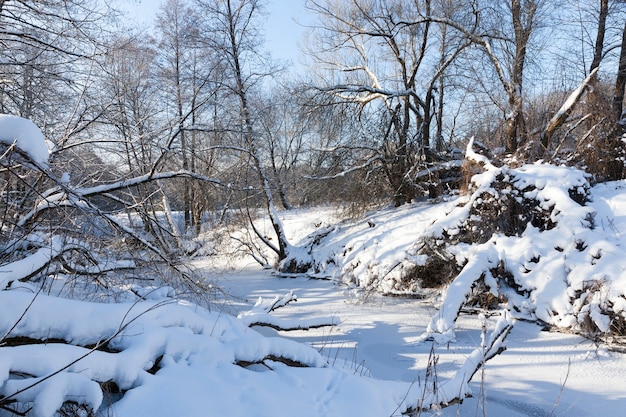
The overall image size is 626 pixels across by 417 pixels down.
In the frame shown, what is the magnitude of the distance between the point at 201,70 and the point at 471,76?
7482 millimetres

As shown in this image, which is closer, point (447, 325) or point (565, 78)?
point (447, 325)

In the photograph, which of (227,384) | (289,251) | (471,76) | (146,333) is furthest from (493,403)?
(471,76)

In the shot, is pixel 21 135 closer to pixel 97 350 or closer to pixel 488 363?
pixel 97 350

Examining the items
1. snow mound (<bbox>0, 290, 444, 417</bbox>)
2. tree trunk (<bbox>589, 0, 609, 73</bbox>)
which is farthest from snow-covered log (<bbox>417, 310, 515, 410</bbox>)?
tree trunk (<bbox>589, 0, 609, 73</bbox>)

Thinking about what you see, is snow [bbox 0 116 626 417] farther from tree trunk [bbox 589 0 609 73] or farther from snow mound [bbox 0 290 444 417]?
tree trunk [bbox 589 0 609 73]

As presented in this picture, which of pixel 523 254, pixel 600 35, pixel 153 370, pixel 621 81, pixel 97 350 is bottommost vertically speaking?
pixel 523 254

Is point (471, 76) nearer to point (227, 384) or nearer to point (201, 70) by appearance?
point (201, 70)

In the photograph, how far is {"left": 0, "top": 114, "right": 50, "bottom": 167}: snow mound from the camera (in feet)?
8.66

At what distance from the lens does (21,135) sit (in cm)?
264

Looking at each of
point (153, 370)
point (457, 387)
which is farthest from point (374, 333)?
point (153, 370)

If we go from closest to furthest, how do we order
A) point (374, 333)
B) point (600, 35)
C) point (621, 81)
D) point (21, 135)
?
point (21, 135)
point (374, 333)
point (621, 81)
point (600, 35)

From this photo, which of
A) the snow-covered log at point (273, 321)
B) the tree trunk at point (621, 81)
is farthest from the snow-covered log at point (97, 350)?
the tree trunk at point (621, 81)

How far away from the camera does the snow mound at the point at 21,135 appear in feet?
8.66

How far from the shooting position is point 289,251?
12.6 meters
